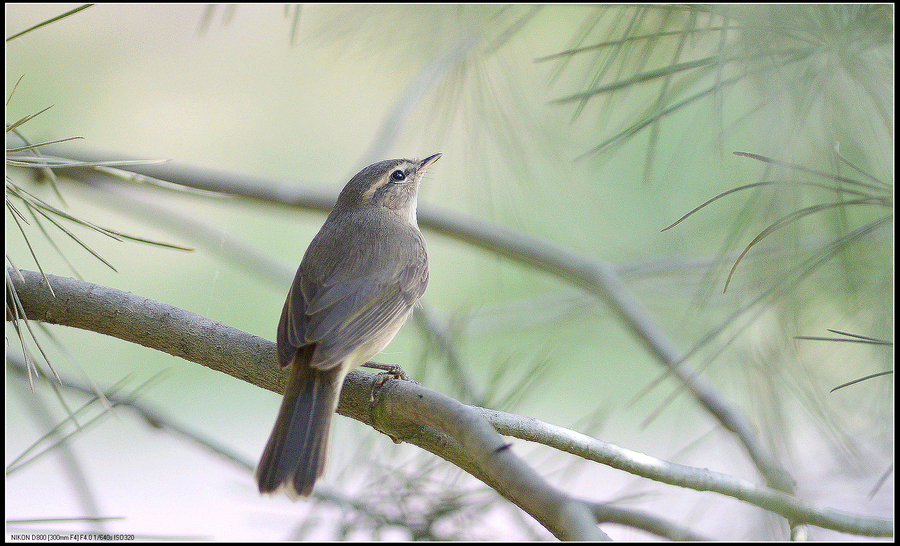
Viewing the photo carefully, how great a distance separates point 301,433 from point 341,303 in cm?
45

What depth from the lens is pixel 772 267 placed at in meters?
2.18

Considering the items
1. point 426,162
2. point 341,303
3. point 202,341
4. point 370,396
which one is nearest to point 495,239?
point 426,162

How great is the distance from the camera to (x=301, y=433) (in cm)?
154

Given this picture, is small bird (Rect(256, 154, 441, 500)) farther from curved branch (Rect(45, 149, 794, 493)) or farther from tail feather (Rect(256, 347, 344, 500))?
curved branch (Rect(45, 149, 794, 493))

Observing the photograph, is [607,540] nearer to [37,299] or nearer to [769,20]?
[769,20]

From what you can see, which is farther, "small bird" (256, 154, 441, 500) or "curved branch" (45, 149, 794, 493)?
"curved branch" (45, 149, 794, 493)

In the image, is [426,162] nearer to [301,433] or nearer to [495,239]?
[495,239]

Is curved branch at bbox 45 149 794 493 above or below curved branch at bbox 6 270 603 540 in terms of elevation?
above

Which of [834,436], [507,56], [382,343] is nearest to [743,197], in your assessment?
[834,436]

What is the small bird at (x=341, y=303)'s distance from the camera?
5.01 ft

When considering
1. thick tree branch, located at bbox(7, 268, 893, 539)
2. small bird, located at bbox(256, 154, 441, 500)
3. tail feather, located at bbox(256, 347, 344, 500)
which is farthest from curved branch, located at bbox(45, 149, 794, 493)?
tail feather, located at bbox(256, 347, 344, 500)

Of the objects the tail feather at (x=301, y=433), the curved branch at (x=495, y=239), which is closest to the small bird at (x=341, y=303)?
the tail feather at (x=301, y=433)

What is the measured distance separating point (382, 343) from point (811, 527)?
51.1 inches

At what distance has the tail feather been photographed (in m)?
1.48
